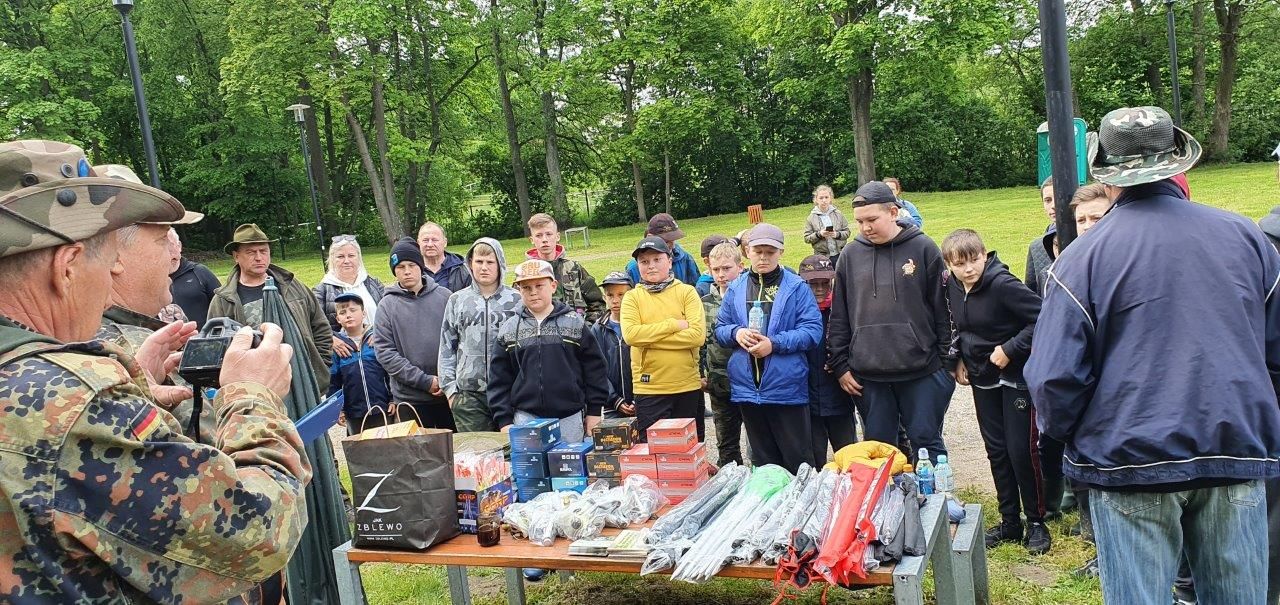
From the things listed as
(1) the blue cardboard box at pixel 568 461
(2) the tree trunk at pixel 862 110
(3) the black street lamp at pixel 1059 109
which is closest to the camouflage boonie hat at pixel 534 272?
(1) the blue cardboard box at pixel 568 461

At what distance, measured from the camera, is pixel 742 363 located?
5141mm

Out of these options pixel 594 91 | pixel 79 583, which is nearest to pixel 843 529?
pixel 79 583

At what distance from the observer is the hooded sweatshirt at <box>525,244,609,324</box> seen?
6.65m

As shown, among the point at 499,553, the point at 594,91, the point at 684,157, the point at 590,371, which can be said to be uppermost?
the point at 594,91

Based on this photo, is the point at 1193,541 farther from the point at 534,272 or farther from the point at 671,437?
the point at 534,272

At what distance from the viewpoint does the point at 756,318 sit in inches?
202

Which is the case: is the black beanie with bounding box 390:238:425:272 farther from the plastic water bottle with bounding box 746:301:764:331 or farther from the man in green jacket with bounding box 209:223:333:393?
the plastic water bottle with bounding box 746:301:764:331

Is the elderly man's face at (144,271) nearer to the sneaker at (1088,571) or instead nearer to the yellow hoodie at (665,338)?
the yellow hoodie at (665,338)

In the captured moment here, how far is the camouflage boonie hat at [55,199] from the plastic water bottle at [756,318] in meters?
3.82

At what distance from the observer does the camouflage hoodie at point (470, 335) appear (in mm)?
5395

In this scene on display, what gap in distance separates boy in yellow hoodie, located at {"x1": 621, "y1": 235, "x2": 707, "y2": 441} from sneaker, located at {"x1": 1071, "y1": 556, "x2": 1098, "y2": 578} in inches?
93.0

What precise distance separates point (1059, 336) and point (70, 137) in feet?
110

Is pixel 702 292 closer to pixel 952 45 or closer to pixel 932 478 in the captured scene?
pixel 932 478

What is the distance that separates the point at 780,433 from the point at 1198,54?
3019 centimetres
